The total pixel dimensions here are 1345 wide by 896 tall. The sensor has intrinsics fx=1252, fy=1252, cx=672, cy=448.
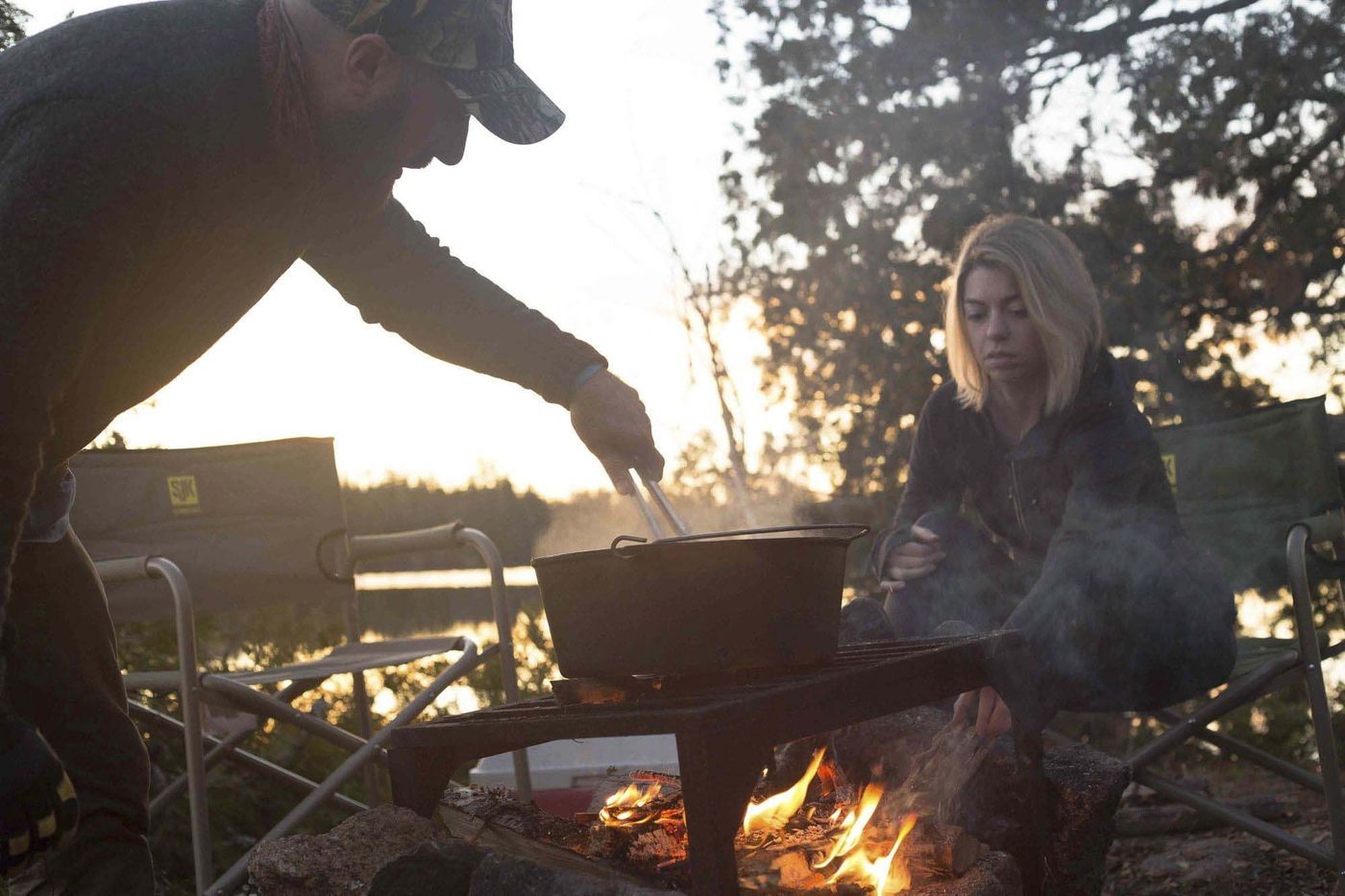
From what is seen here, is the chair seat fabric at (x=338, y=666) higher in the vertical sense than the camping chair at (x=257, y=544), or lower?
lower

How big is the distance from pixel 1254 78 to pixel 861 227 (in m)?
1.30

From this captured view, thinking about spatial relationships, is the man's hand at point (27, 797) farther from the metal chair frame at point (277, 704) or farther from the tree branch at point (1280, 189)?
the tree branch at point (1280, 189)

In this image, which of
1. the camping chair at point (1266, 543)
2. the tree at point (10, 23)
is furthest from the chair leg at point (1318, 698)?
the tree at point (10, 23)

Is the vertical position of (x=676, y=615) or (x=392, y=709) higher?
(x=676, y=615)

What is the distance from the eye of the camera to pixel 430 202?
3602 mm

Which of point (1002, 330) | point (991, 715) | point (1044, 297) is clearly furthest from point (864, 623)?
point (1044, 297)

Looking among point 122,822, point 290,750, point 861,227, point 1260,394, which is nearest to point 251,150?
point 122,822

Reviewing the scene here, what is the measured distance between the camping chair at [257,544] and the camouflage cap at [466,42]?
5.86 ft

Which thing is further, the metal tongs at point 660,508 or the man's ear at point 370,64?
the metal tongs at point 660,508

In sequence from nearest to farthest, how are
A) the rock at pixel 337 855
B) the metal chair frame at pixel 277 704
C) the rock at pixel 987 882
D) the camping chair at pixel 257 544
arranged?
the rock at pixel 337 855 → the rock at pixel 987 882 → the metal chair frame at pixel 277 704 → the camping chair at pixel 257 544

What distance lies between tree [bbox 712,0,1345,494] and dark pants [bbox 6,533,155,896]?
10.1 feet

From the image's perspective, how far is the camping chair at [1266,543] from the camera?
9.08 ft

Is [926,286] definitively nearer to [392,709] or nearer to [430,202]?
[430,202]

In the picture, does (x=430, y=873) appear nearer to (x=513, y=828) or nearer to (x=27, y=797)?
(x=513, y=828)
